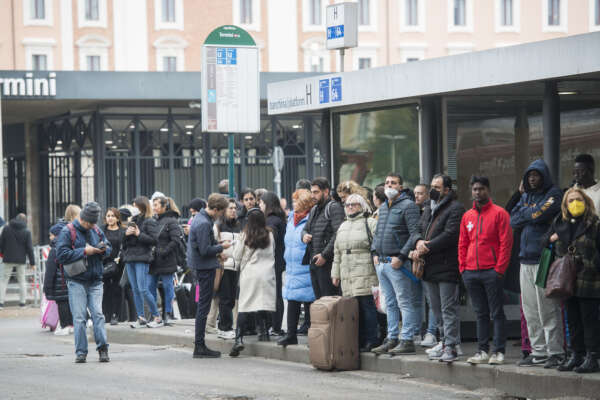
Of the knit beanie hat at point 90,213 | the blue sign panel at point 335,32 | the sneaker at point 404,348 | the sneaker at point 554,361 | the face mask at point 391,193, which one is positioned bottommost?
the sneaker at point 404,348

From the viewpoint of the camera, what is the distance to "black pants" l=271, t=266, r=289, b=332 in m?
12.3

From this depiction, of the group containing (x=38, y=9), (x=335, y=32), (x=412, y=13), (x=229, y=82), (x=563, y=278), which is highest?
(x=412, y=13)

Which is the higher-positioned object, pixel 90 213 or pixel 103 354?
pixel 90 213

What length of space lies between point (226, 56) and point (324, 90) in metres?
1.55

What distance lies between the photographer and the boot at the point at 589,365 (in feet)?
28.4

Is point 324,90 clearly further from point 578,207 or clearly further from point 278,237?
point 578,207

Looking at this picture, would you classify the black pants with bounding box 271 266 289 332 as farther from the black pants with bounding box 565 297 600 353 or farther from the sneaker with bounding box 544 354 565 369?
the black pants with bounding box 565 297 600 353

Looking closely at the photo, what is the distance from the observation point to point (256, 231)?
465 inches

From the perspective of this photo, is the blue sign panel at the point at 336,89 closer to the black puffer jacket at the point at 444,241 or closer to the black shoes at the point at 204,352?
the black puffer jacket at the point at 444,241

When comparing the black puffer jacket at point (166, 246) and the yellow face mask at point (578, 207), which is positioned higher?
the yellow face mask at point (578, 207)

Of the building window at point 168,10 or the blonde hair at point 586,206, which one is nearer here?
the blonde hair at point 586,206

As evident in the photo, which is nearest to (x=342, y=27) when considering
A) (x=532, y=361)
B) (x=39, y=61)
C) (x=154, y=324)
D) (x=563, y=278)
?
(x=154, y=324)

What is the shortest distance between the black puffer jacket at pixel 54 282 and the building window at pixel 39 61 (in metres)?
47.1

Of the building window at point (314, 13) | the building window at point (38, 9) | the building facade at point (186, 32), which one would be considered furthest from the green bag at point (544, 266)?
the building window at point (38, 9)
